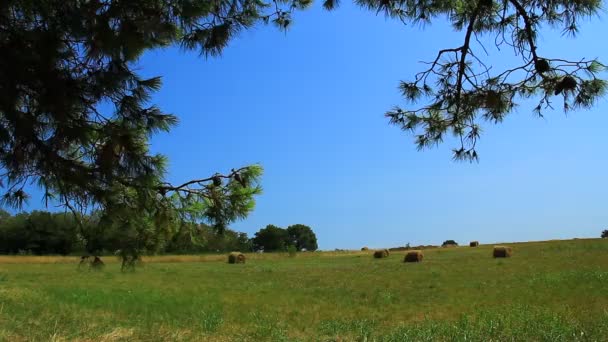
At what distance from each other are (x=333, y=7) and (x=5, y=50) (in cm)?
287

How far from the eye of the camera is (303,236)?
10669cm

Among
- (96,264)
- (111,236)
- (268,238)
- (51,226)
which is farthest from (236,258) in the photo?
(268,238)

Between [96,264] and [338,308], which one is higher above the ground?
[96,264]

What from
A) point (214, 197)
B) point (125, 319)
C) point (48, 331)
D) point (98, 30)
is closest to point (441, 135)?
point (214, 197)

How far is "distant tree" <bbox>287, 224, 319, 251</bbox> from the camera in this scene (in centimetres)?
10475

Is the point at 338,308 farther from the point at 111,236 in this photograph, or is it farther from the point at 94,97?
the point at 94,97

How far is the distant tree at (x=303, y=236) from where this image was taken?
104750mm

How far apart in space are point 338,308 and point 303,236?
9257 centimetres

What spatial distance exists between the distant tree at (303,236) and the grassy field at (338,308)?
79.8 meters

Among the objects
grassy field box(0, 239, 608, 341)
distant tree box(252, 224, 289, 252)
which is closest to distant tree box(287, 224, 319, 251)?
distant tree box(252, 224, 289, 252)

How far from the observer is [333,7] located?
17.7ft

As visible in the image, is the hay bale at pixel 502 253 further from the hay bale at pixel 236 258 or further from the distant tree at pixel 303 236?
the distant tree at pixel 303 236

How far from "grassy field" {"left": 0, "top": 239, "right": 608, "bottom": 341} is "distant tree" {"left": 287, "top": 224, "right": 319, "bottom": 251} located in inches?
3143

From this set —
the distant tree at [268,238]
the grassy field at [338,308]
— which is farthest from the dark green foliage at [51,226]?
the distant tree at [268,238]
